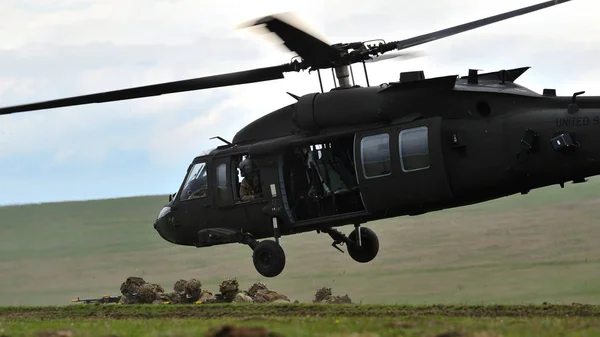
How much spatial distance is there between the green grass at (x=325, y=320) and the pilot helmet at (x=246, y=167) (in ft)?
8.42

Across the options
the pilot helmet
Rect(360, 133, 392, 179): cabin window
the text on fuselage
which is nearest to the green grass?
Rect(360, 133, 392, 179): cabin window

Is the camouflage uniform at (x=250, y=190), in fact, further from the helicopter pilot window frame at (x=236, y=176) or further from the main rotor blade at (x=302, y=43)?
the main rotor blade at (x=302, y=43)

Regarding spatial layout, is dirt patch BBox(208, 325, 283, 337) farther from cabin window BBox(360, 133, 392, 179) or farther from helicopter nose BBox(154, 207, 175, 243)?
helicopter nose BBox(154, 207, 175, 243)

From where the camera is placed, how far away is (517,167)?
58.9 feet

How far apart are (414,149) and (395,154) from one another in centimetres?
37

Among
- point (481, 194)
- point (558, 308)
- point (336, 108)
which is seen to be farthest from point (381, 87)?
point (558, 308)

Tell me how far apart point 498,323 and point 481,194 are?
4.63 metres

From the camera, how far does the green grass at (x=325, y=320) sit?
13227 millimetres

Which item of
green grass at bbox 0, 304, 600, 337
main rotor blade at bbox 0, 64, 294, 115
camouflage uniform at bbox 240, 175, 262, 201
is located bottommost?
green grass at bbox 0, 304, 600, 337

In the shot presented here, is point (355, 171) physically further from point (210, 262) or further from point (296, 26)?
point (210, 262)

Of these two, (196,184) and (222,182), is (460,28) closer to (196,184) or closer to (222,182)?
(222,182)

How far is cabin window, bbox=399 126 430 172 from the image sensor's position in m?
18.4

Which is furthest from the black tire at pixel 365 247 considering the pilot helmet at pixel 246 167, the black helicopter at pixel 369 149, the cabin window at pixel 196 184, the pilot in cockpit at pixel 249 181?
the cabin window at pixel 196 184

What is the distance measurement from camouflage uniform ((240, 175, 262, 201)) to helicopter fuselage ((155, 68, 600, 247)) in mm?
151
